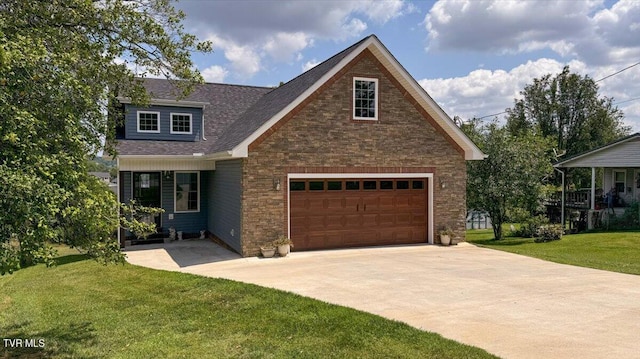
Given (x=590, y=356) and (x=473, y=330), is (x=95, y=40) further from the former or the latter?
(x=590, y=356)

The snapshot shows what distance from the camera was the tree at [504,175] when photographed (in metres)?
20.9

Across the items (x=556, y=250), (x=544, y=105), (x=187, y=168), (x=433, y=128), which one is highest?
(x=544, y=105)

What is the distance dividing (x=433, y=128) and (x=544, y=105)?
4280 cm

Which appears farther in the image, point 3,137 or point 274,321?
point 274,321

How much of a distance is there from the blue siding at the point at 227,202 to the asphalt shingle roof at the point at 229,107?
30.3 inches

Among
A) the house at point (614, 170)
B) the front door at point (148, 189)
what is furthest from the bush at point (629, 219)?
the front door at point (148, 189)

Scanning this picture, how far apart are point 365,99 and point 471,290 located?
24.9 feet

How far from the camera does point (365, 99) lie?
14.6 m

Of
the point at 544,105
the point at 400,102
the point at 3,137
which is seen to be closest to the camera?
the point at 3,137

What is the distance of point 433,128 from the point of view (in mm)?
15469

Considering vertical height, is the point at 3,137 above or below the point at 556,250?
above

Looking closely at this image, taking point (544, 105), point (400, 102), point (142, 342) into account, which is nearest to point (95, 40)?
point (142, 342)

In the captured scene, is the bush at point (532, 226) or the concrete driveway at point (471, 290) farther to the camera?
the bush at point (532, 226)

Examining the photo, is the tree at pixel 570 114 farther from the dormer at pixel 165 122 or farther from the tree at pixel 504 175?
the dormer at pixel 165 122
